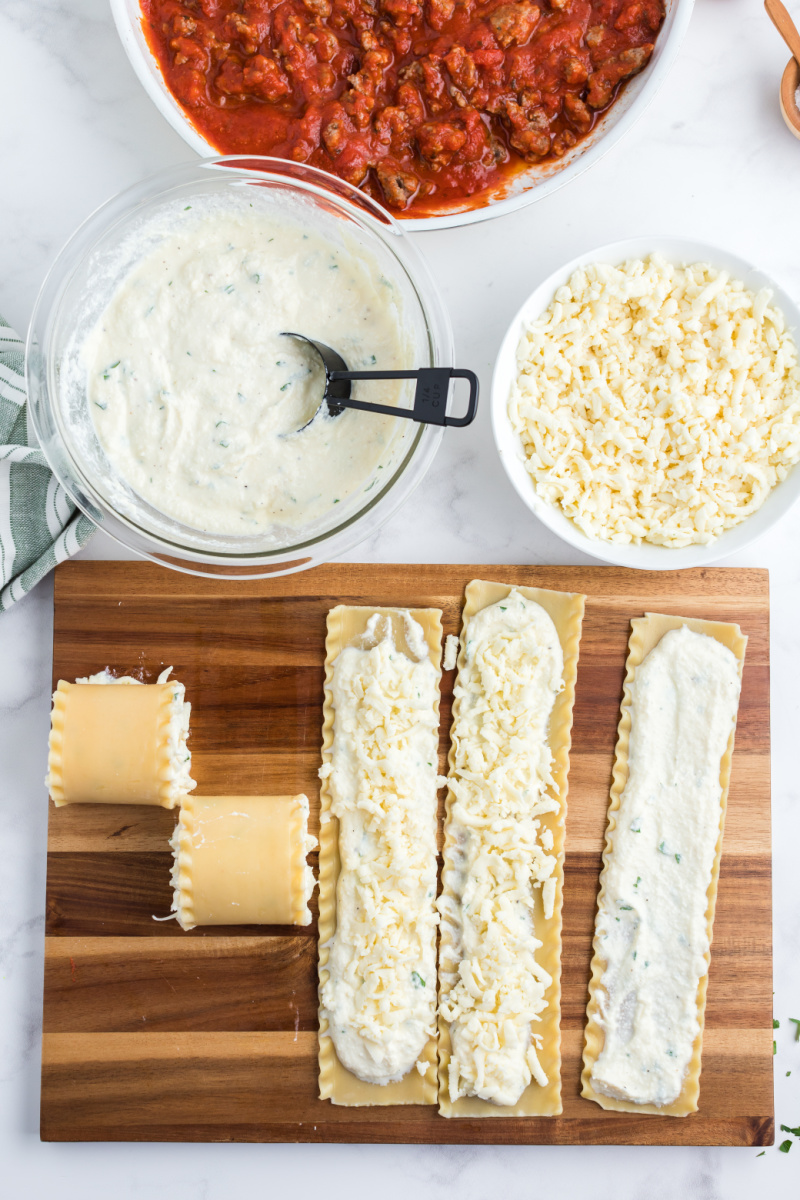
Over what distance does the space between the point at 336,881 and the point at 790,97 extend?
9.54 ft

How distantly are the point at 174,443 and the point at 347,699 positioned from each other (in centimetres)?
96

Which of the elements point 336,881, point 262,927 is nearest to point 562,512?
point 336,881

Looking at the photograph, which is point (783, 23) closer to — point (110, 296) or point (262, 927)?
point (110, 296)

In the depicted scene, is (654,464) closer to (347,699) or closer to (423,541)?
(423,541)

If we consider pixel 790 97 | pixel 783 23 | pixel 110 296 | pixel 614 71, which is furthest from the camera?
pixel 790 97

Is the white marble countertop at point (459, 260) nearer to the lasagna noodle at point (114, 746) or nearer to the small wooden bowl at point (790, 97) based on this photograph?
the small wooden bowl at point (790, 97)

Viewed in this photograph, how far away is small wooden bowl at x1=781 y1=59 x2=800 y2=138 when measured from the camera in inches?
109

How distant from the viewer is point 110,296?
94.9 inches

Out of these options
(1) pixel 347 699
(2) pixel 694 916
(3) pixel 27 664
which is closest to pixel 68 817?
(3) pixel 27 664

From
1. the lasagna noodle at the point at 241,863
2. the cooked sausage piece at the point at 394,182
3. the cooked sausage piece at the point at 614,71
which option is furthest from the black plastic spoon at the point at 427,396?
the lasagna noodle at the point at 241,863

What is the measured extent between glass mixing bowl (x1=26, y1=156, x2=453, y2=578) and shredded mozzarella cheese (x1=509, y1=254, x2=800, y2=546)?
1.37ft

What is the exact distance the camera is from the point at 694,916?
109 inches

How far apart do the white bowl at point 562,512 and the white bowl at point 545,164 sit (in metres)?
0.25

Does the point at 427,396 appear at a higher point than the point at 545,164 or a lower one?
lower
